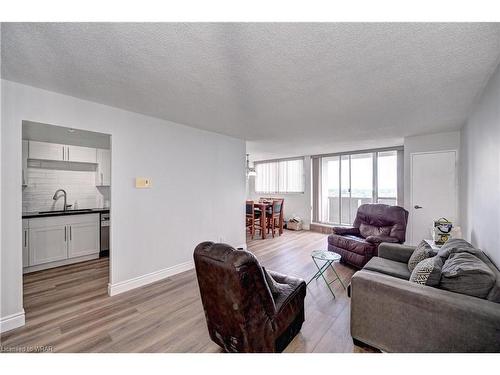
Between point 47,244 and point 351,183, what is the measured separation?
264 inches

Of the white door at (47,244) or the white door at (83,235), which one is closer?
the white door at (47,244)

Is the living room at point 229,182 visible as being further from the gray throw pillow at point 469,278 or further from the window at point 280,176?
the window at point 280,176

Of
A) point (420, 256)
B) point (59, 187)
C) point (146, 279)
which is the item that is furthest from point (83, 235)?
point (420, 256)

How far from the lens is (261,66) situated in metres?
1.72

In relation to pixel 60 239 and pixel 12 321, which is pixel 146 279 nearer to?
pixel 12 321

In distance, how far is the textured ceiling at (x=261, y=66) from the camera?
1339 millimetres

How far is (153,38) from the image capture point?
1393 mm

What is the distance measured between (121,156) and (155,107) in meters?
0.76

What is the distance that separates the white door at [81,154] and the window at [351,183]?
223 inches

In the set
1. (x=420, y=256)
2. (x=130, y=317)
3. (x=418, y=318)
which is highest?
(x=420, y=256)

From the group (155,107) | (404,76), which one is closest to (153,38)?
(155,107)

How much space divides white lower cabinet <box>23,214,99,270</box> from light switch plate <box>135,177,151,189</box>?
172cm

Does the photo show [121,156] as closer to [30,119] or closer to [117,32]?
[30,119]

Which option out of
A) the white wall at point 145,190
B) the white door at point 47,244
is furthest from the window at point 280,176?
the white door at point 47,244
